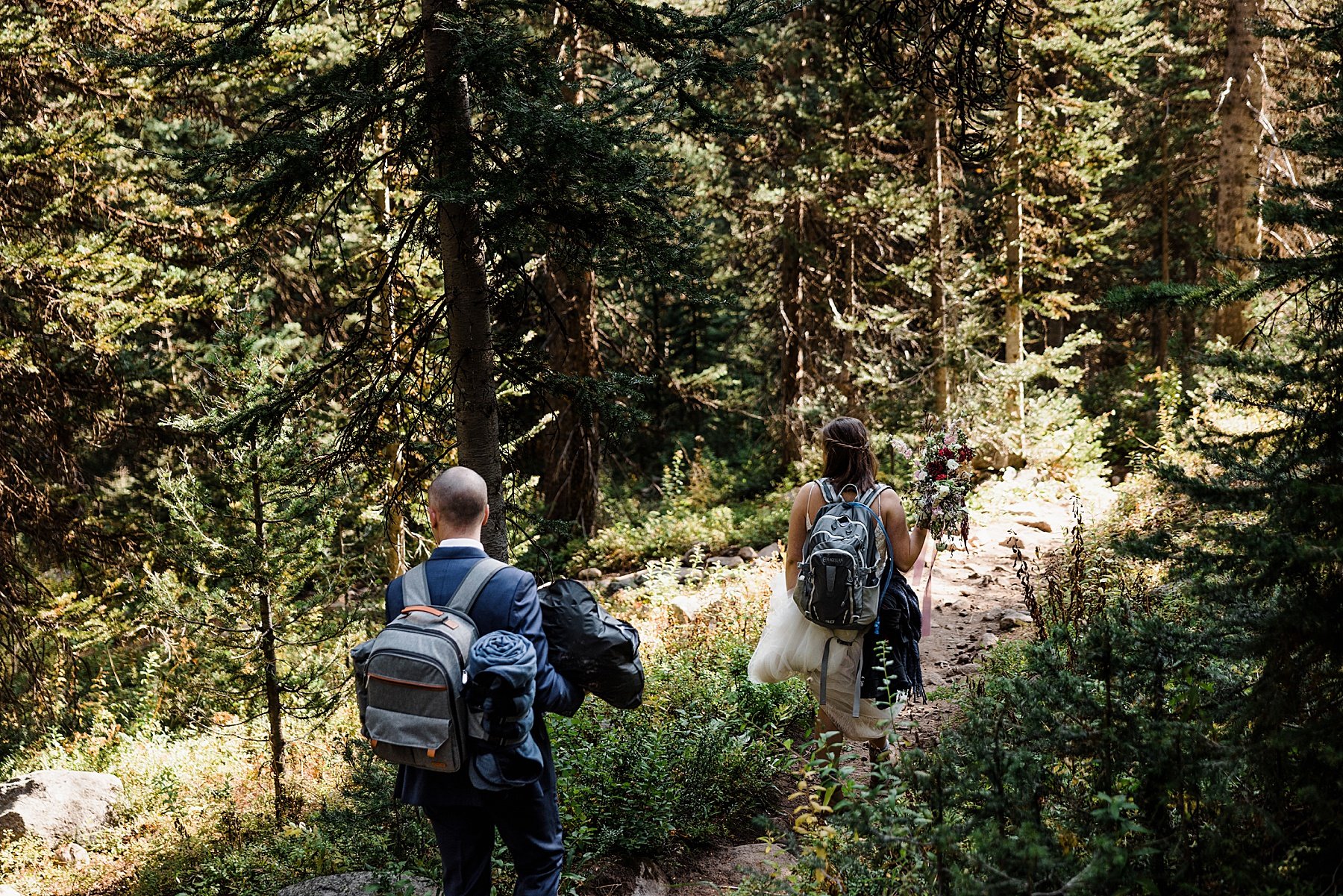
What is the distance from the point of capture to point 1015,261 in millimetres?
14914

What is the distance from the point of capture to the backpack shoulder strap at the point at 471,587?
350 centimetres

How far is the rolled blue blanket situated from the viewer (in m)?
3.28

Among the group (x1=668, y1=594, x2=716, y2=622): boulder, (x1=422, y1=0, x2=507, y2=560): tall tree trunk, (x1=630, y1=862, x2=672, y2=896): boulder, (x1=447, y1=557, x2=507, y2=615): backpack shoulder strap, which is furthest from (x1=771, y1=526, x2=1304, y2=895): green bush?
(x1=668, y1=594, x2=716, y2=622): boulder

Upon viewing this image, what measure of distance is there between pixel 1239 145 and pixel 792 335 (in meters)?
8.43

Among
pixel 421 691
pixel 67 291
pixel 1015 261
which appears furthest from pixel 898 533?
pixel 1015 261

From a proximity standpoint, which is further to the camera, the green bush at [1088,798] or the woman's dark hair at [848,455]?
the woman's dark hair at [848,455]

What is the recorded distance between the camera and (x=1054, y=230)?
1512cm

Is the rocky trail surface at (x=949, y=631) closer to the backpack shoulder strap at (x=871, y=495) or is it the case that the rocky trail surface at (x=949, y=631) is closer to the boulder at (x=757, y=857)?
the boulder at (x=757, y=857)

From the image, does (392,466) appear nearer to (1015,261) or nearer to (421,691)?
(421,691)

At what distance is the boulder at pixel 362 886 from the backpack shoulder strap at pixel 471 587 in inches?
69.0

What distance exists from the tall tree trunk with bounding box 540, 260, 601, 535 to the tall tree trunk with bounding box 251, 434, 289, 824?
581 centimetres

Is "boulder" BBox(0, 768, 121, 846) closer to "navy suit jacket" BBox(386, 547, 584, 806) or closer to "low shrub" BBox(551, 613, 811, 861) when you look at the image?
"low shrub" BBox(551, 613, 811, 861)

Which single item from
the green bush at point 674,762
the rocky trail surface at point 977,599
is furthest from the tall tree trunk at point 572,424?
the green bush at point 674,762

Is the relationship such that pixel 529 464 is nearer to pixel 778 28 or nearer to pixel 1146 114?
pixel 778 28
